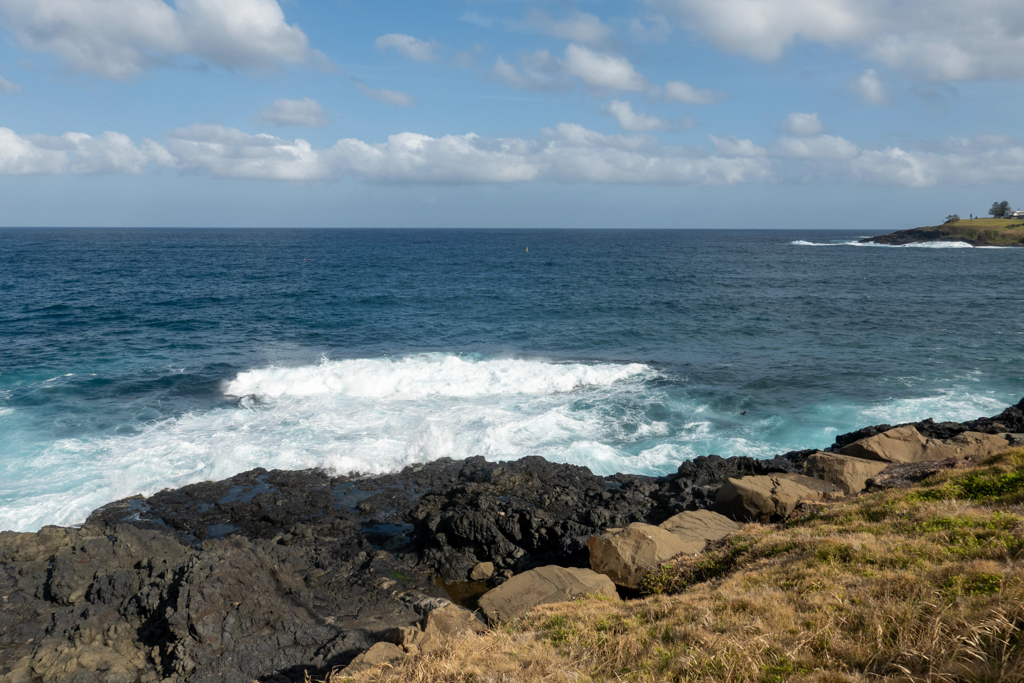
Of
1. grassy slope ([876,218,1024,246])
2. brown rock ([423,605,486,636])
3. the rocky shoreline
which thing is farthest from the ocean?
grassy slope ([876,218,1024,246])

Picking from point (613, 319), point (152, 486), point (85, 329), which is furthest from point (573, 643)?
point (85, 329)

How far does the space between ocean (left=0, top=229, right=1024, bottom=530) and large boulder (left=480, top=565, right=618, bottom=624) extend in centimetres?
869

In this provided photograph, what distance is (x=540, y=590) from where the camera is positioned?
10.1 metres

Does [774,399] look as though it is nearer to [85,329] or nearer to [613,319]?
[613,319]

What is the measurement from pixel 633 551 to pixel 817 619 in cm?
442

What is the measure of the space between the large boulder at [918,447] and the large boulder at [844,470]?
0.69 metres

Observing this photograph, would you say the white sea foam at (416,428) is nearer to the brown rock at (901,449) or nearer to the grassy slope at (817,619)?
the brown rock at (901,449)

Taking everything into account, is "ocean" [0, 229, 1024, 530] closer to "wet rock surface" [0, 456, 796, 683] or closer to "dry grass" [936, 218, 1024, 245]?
"wet rock surface" [0, 456, 796, 683]

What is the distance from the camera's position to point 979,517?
28.6 ft

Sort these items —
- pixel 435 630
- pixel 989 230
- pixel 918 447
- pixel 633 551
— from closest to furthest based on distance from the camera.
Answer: pixel 435 630 → pixel 633 551 → pixel 918 447 → pixel 989 230

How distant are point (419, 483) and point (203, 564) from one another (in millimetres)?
7579

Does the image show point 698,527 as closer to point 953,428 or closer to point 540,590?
point 540,590

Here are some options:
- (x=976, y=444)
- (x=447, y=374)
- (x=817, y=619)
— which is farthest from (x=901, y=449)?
(x=447, y=374)

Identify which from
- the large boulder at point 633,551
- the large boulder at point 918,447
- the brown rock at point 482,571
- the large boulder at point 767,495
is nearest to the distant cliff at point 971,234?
the large boulder at point 918,447
